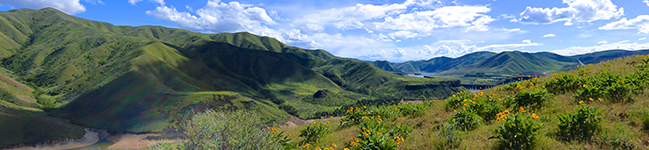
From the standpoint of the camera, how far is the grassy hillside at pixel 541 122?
19.3 feet

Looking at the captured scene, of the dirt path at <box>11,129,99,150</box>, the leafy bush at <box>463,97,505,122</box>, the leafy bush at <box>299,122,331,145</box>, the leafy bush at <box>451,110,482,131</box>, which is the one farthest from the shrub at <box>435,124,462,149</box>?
the dirt path at <box>11,129,99,150</box>

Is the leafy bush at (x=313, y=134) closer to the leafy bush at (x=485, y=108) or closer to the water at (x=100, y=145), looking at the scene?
the leafy bush at (x=485, y=108)

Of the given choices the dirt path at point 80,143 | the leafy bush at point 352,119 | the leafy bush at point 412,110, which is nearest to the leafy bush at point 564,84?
the leafy bush at point 412,110

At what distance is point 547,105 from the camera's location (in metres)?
9.03

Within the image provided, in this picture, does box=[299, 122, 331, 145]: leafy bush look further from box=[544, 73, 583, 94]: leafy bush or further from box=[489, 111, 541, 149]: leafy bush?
box=[544, 73, 583, 94]: leafy bush

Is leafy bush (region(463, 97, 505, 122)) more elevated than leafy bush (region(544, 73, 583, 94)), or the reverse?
leafy bush (region(544, 73, 583, 94))

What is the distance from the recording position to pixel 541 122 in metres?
7.44

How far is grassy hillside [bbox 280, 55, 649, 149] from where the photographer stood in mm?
5875

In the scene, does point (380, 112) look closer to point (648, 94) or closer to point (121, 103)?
point (648, 94)

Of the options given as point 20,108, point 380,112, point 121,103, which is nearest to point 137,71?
point 121,103

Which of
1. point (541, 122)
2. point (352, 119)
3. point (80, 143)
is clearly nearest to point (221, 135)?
point (352, 119)

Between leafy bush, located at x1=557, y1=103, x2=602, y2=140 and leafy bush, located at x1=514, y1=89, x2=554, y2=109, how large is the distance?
9.75 feet

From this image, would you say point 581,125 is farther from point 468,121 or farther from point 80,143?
point 80,143

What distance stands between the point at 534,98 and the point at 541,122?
2330 mm
